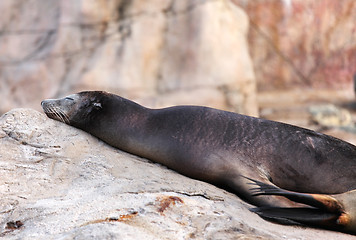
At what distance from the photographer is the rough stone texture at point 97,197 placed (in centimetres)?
239

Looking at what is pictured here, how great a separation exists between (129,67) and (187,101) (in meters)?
Result: 1.18

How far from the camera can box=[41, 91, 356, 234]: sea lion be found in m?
3.39

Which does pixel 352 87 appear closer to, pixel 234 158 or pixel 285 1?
pixel 285 1

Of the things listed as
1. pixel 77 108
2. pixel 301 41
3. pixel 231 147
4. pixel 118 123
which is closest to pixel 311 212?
pixel 231 147

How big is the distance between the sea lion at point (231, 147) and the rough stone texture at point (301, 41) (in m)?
7.29

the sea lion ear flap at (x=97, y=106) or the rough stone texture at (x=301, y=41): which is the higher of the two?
the rough stone texture at (x=301, y=41)

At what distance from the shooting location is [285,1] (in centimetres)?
1058

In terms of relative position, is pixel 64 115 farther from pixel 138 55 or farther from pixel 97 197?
pixel 138 55

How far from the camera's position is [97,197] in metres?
2.72

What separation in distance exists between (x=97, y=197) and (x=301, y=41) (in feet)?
29.4

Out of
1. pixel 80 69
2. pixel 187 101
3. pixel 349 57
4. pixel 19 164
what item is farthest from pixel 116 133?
pixel 349 57

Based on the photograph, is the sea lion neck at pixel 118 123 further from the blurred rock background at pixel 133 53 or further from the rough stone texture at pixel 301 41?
the rough stone texture at pixel 301 41

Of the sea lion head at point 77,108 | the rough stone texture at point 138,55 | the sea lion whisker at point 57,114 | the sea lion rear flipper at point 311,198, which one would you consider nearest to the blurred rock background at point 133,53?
the rough stone texture at point 138,55

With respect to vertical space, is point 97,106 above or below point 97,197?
above
